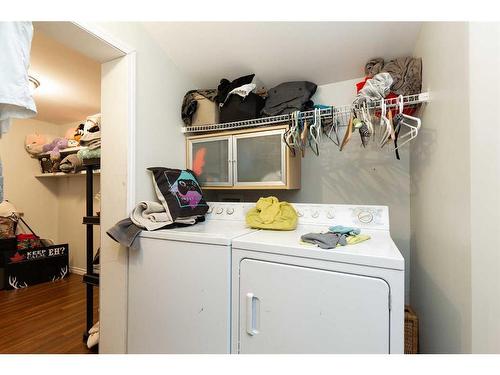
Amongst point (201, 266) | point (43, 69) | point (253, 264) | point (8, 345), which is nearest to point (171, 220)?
point (201, 266)

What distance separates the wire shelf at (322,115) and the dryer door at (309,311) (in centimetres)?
109

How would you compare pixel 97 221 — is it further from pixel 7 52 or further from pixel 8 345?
pixel 7 52

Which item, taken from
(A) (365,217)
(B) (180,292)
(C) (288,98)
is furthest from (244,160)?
(B) (180,292)

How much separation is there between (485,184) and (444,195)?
35 cm

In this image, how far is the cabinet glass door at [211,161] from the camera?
79.7 inches

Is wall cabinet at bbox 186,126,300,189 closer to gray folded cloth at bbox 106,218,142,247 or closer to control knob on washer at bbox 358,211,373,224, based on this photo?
control knob on washer at bbox 358,211,373,224

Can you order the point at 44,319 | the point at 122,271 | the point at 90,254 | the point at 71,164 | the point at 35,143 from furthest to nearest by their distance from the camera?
the point at 35,143
the point at 71,164
the point at 44,319
the point at 90,254
the point at 122,271

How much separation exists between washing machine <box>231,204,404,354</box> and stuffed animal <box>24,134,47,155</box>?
3829 mm

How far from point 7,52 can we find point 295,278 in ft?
4.18

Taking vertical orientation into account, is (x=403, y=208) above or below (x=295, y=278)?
above

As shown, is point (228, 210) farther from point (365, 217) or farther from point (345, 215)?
point (365, 217)

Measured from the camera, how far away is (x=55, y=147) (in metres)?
3.25

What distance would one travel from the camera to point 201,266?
46.5 inches

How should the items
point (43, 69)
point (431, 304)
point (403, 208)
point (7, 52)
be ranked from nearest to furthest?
point (7, 52)
point (431, 304)
point (403, 208)
point (43, 69)
